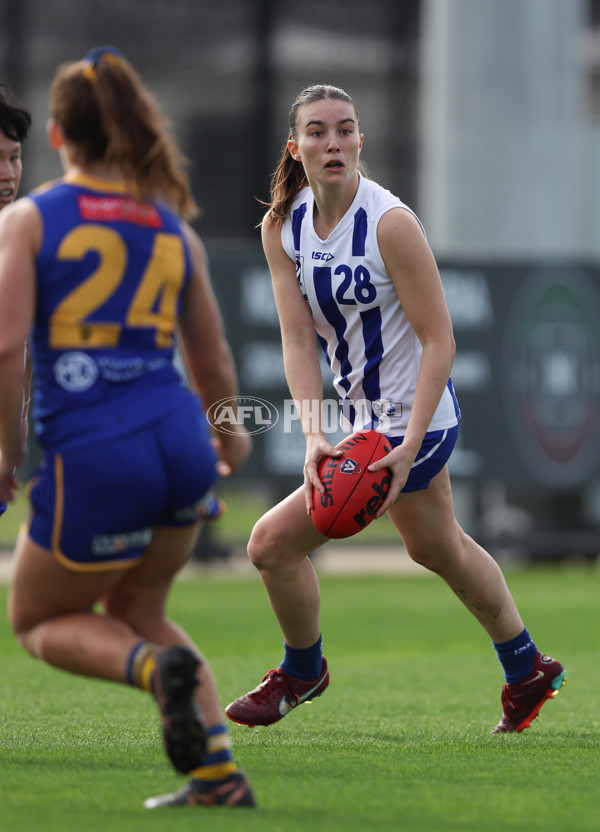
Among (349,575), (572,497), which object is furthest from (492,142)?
(349,575)

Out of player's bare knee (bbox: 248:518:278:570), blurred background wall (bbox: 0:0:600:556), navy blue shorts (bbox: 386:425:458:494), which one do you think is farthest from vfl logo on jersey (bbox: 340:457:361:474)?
blurred background wall (bbox: 0:0:600:556)

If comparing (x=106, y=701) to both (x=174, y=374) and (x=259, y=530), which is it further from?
(x=174, y=374)

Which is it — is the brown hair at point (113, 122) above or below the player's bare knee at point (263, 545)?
above

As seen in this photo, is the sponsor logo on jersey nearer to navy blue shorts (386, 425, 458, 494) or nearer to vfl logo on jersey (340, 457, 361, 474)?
vfl logo on jersey (340, 457, 361, 474)

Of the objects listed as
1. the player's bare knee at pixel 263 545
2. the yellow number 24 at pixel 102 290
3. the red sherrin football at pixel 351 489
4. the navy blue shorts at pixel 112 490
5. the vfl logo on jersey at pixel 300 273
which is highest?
the yellow number 24 at pixel 102 290

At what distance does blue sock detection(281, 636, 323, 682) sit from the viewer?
4.66 meters

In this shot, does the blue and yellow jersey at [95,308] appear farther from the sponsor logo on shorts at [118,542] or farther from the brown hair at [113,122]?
the sponsor logo on shorts at [118,542]

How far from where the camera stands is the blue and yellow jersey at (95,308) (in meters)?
3.19

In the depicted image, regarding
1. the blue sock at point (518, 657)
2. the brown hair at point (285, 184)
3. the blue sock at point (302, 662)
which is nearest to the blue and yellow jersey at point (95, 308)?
the brown hair at point (285, 184)

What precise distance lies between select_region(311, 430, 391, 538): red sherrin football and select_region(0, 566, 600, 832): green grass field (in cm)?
73

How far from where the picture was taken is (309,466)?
4.26 m

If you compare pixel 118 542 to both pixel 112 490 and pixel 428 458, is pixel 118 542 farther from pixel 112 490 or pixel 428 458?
pixel 428 458

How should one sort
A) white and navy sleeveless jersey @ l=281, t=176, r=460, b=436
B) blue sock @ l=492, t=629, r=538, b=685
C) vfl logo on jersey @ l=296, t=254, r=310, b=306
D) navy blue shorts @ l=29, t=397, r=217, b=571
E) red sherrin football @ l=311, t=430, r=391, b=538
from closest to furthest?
navy blue shorts @ l=29, t=397, r=217, b=571, red sherrin football @ l=311, t=430, r=391, b=538, white and navy sleeveless jersey @ l=281, t=176, r=460, b=436, vfl logo on jersey @ l=296, t=254, r=310, b=306, blue sock @ l=492, t=629, r=538, b=685

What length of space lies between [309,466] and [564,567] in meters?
10.0
